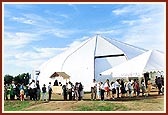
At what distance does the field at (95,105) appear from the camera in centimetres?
1730

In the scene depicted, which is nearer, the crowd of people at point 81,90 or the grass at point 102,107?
the grass at point 102,107

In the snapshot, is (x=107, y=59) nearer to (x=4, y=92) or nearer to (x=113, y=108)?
(x=113, y=108)

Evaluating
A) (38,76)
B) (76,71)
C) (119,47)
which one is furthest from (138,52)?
(38,76)

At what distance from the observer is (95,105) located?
17703 millimetres

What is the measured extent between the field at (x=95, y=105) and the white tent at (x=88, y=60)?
4.23 ft

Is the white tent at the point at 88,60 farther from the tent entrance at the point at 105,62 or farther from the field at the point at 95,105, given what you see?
the field at the point at 95,105

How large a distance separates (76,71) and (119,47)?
2.03 meters

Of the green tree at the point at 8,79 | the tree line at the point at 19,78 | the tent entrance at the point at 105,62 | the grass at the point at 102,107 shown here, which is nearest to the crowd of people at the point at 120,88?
the tent entrance at the point at 105,62

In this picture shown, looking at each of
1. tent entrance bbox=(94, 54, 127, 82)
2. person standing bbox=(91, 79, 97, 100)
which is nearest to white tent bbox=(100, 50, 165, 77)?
tent entrance bbox=(94, 54, 127, 82)

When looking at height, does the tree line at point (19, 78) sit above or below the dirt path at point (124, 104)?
above

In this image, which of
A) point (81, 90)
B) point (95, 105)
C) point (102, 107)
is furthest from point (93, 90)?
point (102, 107)

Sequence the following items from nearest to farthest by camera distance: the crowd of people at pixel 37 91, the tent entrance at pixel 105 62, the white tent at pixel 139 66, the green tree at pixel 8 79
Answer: the green tree at pixel 8 79 < the white tent at pixel 139 66 < the crowd of people at pixel 37 91 < the tent entrance at pixel 105 62

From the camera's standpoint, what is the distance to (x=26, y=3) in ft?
56.3

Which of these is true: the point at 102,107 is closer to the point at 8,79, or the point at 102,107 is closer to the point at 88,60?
the point at 88,60
